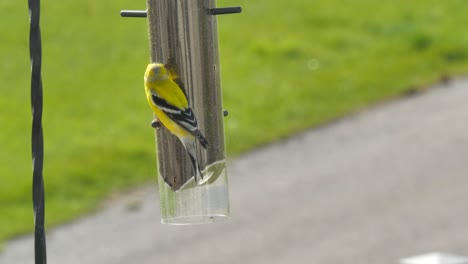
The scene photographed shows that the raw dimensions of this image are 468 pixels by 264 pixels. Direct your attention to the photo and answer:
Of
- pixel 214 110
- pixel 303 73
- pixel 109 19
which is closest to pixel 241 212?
pixel 303 73

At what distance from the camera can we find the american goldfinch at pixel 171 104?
4762mm

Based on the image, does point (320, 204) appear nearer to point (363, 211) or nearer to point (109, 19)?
point (363, 211)

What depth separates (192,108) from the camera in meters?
4.90

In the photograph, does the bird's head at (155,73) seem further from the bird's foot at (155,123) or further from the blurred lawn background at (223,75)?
the blurred lawn background at (223,75)

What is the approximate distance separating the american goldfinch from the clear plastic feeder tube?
96 millimetres

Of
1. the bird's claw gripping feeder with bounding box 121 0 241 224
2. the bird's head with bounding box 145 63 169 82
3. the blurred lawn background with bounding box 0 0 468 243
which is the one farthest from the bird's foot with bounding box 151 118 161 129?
the blurred lawn background with bounding box 0 0 468 243

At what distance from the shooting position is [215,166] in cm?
502

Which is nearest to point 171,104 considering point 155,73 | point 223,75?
point 155,73

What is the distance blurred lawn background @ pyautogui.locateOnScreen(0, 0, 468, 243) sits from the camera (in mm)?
15117

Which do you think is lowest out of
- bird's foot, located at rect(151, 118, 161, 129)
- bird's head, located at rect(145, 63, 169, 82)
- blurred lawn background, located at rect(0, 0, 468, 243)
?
bird's foot, located at rect(151, 118, 161, 129)

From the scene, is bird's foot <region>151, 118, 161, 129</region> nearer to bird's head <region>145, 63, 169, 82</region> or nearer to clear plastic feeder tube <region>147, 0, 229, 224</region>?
clear plastic feeder tube <region>147, 0, 229, 224</region>

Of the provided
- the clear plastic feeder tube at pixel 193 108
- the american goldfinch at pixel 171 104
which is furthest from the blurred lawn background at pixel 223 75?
the american goldfinch at pixel 171 104

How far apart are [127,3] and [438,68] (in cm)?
528

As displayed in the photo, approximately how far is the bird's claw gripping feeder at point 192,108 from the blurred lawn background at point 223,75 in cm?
914
